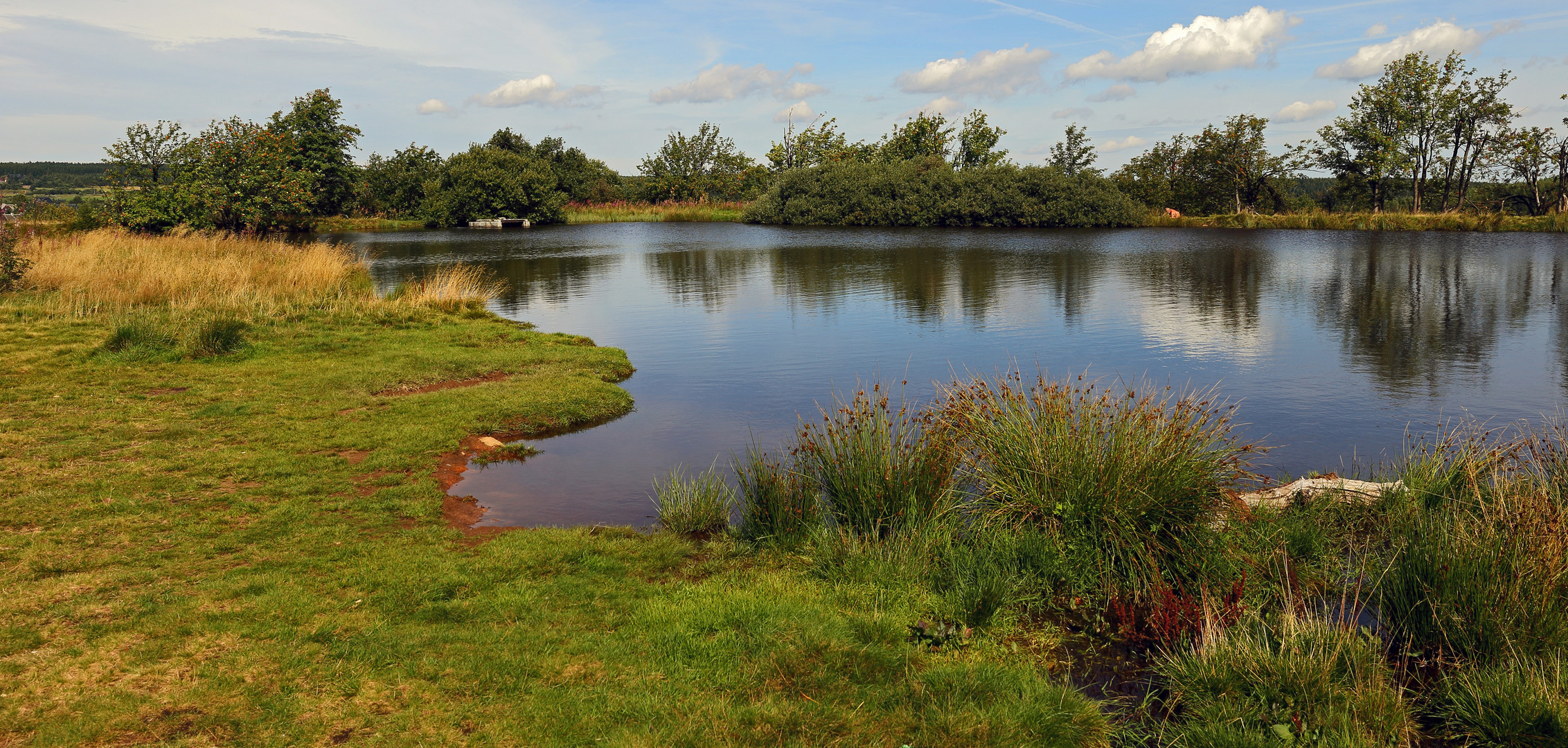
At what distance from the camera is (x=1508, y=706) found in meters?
4.47

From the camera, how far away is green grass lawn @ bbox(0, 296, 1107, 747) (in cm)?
428

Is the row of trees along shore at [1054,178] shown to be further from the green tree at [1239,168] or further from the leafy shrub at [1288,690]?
the leafy shrub at [1288,690]

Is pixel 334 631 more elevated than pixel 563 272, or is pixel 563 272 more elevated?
pixel 563 272

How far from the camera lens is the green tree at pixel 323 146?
60188mm

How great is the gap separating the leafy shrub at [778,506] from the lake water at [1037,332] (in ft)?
4.17

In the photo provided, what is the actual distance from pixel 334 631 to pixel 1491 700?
643 centimetres

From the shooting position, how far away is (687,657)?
498 centimetres

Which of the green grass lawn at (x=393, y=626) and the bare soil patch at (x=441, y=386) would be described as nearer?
the green grass lawn at (x=393, y=626)

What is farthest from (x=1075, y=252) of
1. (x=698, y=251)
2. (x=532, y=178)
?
(x=532, y=178)

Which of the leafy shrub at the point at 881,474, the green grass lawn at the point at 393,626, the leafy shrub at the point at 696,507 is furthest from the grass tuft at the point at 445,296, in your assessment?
the leafy shrub at the point at 881,474

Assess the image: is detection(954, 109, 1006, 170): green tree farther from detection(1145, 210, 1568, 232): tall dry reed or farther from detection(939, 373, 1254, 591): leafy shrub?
detection(939, 373, 1254, 591): leafy shrub

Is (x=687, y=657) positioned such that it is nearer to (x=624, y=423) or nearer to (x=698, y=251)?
(x=624, y=423)

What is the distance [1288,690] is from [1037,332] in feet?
46.0

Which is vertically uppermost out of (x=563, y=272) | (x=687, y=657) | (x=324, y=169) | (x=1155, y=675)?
(x=324, y=169)
